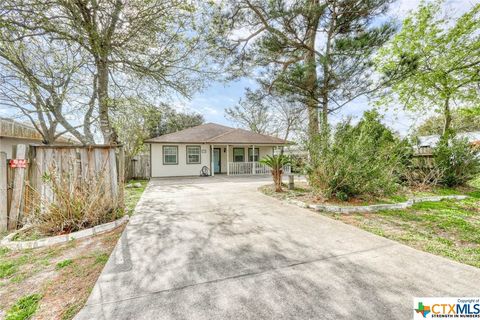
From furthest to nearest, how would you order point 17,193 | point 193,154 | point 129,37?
point 193,154
point 129,37
point 17,193

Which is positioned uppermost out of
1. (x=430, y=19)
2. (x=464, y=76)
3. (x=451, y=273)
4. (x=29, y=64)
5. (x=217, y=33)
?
(x=430, y=19)

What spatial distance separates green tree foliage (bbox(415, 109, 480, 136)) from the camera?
1362 centimetres

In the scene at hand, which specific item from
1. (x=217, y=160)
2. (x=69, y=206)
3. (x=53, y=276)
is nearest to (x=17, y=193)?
(x=69, y=206)

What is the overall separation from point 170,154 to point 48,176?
1098cm

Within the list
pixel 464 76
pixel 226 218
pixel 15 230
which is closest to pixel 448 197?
pixel 226 218

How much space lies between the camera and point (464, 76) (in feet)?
38.3

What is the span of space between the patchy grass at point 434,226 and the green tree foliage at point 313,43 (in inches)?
112

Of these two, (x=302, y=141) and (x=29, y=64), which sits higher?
(x=29, y=64)

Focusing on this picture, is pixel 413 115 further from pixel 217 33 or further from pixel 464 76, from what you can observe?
pixel 217 33

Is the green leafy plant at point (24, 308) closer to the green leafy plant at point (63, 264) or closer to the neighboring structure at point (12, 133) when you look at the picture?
the green leafy plant at point (63, 264)

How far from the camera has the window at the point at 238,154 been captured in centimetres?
1745

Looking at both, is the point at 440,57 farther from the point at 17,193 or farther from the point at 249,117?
the point at 249,117

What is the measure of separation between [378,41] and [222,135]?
11271mm

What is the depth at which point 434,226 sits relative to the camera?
14.4ft
